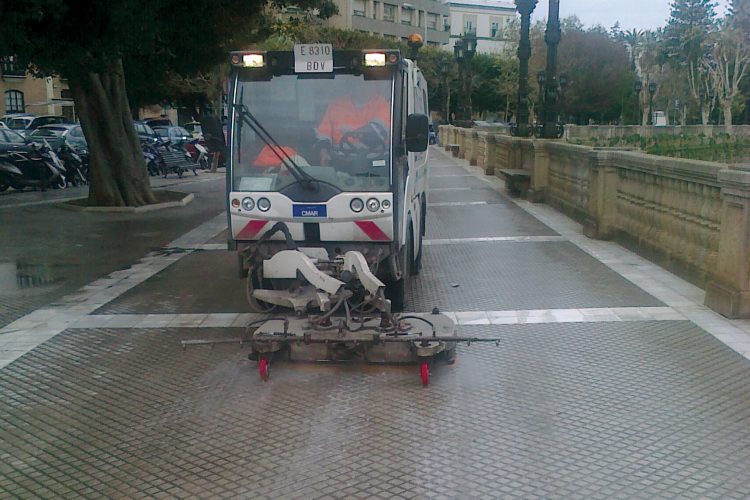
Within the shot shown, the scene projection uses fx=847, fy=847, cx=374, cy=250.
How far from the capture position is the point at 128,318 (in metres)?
9.18

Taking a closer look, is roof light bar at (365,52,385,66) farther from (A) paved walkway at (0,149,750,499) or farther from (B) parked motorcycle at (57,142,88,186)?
(B) parked motorcycle at (57,142,88,186)

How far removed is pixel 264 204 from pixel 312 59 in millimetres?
1532

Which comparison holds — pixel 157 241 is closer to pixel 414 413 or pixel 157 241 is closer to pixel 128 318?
pixel 128 318

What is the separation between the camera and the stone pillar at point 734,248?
331 inches

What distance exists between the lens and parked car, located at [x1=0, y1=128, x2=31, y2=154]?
78.4 feet

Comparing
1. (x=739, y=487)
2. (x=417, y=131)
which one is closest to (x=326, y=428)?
(x=739, y=487)

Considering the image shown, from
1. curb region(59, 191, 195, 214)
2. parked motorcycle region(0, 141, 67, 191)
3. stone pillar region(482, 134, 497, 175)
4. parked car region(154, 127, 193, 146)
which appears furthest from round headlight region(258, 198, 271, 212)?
parked car region(154, 127, 193, 146)

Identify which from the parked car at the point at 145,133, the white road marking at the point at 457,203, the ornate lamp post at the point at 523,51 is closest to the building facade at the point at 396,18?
the parked car at the point at 145,133

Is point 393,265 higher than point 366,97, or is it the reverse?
point 366,97

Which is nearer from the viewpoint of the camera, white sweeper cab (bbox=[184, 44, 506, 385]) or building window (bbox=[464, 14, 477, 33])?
white sweeper cab (bbox=[184, 44, 506, 385])

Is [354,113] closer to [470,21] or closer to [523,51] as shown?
[523,51]

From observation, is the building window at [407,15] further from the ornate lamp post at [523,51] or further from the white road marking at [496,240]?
the white road marking at [496,240]

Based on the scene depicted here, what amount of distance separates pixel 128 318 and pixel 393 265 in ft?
9.79

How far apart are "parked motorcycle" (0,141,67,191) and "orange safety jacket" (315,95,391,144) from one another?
17264 millimetres
